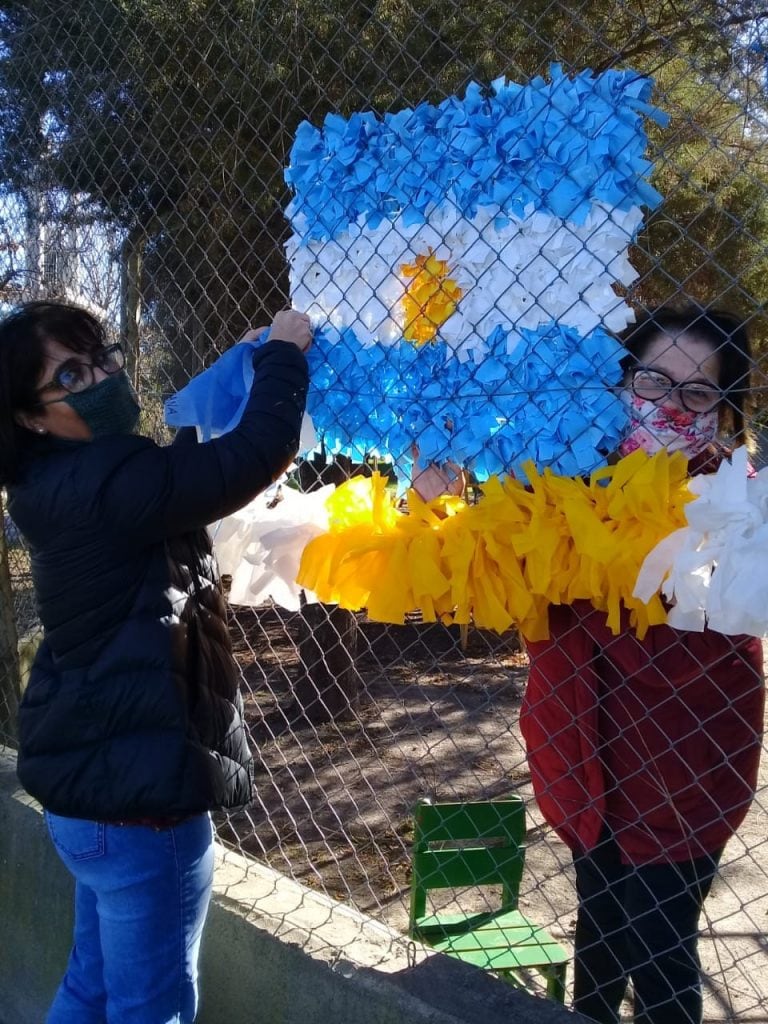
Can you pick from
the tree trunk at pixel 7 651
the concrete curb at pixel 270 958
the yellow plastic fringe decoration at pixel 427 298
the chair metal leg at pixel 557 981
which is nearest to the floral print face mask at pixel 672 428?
the yellow plastic fringe decoration at pixel 427 298

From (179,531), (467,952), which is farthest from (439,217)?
(467,952)

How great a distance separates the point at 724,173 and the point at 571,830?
231cm

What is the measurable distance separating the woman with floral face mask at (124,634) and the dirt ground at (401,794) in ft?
1.83

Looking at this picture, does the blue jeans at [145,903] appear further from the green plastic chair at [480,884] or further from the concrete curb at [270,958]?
the green plastic chair at [480,884]

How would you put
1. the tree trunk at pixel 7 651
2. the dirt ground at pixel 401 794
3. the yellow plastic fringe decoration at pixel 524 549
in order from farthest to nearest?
the tree trunk at pixel 7 651
the dirt ground at pixel 401 794
the yellow plastic fringe decoration at pixel 524 549

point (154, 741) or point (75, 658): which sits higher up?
point (75, 658)

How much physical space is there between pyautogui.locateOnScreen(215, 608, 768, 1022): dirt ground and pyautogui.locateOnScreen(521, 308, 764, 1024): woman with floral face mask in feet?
0.87

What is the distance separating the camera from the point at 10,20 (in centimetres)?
330

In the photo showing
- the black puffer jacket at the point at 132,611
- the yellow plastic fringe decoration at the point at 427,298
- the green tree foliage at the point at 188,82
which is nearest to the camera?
the black puffer jacket at the point at 132,611

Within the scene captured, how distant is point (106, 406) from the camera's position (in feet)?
5.73

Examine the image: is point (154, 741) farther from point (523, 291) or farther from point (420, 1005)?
point (523, 291)

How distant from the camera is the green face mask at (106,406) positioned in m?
1.73

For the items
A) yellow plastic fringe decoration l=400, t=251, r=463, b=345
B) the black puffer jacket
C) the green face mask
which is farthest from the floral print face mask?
the green face mask

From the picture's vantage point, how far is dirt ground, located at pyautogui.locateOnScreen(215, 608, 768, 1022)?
9.45 feet
